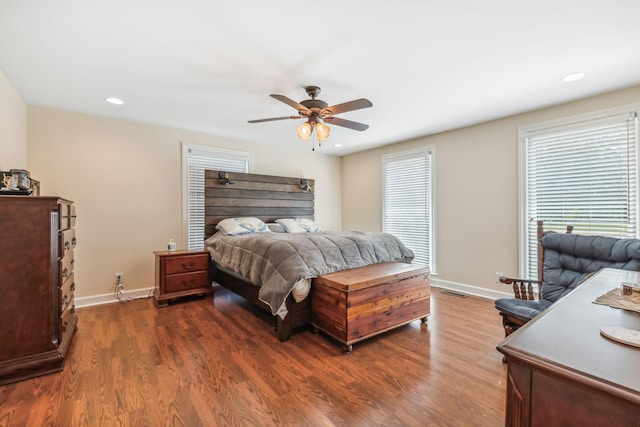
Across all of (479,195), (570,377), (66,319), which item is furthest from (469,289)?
(66,319)

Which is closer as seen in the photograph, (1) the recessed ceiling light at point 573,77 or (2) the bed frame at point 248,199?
(1) the recessed ceiling light at point 573,77

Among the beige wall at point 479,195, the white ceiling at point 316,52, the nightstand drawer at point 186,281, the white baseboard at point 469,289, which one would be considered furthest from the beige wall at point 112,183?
the white baseboard at point 469,289

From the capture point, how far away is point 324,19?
1857 mm

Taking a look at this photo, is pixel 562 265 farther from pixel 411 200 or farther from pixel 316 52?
pixel 316 52

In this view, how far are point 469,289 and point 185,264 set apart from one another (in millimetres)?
3970

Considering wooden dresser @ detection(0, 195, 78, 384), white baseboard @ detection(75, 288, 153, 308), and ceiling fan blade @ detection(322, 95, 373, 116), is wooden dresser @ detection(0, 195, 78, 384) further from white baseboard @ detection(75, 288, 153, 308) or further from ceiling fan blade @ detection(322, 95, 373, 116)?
ceiling fan blade @ detection(322, 95, 373, 116)

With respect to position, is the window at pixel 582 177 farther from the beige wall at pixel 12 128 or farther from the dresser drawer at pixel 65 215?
the beige wall at pixel 12 128

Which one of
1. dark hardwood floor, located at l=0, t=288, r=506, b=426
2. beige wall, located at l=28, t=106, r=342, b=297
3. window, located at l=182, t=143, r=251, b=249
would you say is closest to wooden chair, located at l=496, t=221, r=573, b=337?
dark hardwood floor, located at l=0, t=288, r=506, b=426

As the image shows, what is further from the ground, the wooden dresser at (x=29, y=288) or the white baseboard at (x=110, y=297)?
the wooden dresser at (x=29, y=288)

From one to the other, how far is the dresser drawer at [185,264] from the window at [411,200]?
10.5 ft

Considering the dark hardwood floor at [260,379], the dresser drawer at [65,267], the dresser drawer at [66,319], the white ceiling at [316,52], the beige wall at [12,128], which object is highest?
the white ceiling at [316,52]

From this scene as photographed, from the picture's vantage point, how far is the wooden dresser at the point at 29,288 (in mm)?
2000

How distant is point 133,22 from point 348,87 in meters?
1.78

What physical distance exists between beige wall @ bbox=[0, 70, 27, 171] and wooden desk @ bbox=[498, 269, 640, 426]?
3909mm
